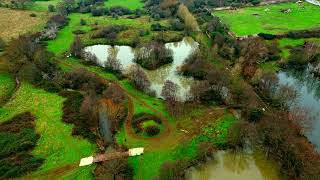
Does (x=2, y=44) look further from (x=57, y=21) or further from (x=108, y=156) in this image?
(x=108, y=156)

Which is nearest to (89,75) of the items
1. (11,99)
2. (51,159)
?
(11,99)

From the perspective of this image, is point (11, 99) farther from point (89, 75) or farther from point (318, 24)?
point (318, 24)

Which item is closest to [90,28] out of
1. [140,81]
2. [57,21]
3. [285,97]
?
[57,21]

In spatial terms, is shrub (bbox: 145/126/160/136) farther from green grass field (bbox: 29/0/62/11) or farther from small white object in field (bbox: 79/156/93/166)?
green grass field (bbox: 29/0/62/11)

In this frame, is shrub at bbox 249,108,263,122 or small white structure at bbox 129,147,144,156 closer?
small white structure at bbox 129,147,144,156

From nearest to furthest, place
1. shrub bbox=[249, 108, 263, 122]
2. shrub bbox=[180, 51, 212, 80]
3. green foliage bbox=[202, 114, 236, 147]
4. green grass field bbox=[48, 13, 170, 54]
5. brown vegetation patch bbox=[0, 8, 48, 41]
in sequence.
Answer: green foliage bbox=[202, 114, 236, 147], shrub bbox=[249, 108, 263, 122], shrub bbox=[180, 51, 212, 80], green grass field bbox=[48, 13, 170, 54], brown vegetation patch bbox=[0, 8, 48, 41]

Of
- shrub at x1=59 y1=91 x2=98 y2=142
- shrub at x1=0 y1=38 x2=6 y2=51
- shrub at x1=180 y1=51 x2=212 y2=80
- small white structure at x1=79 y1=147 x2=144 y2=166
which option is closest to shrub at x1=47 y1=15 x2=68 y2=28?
shrub at x1=0 y1=38 x2=6 y2=51
